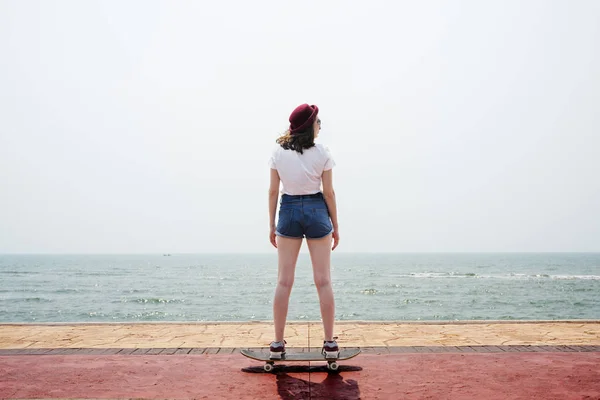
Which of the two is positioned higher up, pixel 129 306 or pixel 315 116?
pixel 315 116

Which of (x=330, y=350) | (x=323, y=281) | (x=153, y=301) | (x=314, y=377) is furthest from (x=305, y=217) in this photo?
(x=153, y=301)

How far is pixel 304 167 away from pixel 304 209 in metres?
0.33

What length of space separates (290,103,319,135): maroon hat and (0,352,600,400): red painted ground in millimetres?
1916

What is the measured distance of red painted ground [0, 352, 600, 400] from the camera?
3.60 meters

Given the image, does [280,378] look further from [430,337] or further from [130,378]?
[430,337]

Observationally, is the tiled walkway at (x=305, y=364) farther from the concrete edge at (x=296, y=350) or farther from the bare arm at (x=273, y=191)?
the bare arm at (x=273, y=191)

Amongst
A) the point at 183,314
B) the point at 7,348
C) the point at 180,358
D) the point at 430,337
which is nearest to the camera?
the point at 180,358

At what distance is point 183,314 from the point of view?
33.4 meters

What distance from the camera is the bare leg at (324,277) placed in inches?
163

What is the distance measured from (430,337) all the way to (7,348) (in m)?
4.29

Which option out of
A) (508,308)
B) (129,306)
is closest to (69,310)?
(129,306)

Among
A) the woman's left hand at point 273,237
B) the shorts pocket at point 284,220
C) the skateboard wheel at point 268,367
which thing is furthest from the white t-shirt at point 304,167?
the skateboard wheel at point 268,367

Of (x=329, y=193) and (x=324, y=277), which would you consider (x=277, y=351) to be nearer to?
(x=324, y=277)

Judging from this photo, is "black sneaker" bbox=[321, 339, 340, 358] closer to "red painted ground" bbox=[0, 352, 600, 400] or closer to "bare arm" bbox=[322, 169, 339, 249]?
"red painted ground" bbox=[0, 352, 600, 400]
